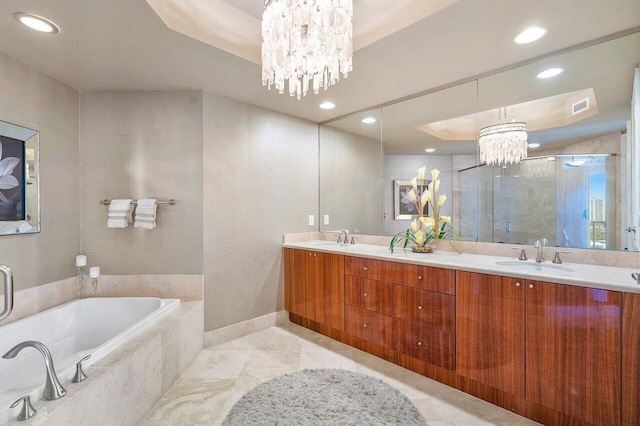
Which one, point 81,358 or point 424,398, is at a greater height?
point 81,358

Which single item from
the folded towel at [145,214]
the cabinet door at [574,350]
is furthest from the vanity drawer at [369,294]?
the folded towel at [145,214]

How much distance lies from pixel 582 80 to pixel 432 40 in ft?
3.60

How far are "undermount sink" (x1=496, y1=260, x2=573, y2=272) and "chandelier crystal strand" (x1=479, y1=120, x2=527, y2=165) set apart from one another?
785mm

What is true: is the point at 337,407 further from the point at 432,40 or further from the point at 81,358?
the point at 432,40

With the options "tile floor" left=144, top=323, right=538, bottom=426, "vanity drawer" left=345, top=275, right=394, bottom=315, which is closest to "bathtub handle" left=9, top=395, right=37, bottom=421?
"tile floor" left=144, top=323, right=538, bottom=426

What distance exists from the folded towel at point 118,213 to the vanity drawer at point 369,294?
2.06 m

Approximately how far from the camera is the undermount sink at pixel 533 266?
1.85 meters

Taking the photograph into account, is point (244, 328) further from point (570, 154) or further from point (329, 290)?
point (570, 154)

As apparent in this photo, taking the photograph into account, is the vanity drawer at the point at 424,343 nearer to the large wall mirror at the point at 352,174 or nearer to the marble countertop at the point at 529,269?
the marble countertop at the point at 529,269

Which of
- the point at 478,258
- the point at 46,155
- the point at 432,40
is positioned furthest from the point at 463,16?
the point at 46,155

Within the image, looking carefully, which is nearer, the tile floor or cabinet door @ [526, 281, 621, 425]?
cabinet door @ [526, 281, 621, 425]

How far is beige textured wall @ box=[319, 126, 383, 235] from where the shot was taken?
3301mm

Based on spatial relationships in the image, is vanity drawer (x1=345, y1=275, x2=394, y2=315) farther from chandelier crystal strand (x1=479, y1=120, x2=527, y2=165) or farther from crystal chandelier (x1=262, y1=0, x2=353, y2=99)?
crystal chandelier (x1=262, y1=0, x2=353, y2=99)

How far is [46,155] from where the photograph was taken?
2.41m
